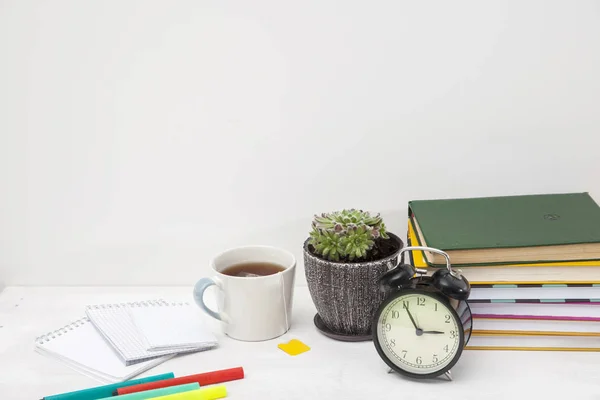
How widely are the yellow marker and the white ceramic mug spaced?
0.14m

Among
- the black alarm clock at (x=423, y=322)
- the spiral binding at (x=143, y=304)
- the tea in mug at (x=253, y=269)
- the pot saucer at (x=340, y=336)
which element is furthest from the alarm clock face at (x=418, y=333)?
the spiral binding at (x=143, y=304)

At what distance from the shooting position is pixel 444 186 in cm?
112

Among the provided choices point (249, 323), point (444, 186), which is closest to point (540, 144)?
point (444, 186)

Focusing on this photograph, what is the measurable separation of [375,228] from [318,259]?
0.29 feet

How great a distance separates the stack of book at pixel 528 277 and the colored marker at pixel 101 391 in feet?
1.20

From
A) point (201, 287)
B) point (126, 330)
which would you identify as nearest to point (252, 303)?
point (201, 287)

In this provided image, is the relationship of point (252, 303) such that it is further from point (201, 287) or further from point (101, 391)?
point (101, 391)

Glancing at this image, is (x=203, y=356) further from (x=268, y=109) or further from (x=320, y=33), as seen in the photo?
(x=320, y=33)

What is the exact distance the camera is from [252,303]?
0.95 metres

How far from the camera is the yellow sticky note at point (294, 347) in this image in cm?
94

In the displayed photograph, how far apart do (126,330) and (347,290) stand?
1.04ft

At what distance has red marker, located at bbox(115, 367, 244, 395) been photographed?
0.82 m

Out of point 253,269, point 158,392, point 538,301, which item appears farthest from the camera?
point 253,269

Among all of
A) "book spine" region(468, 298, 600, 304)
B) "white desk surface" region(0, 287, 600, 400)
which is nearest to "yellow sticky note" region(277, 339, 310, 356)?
"white desk surface" region(0, 287, 600, 400)
